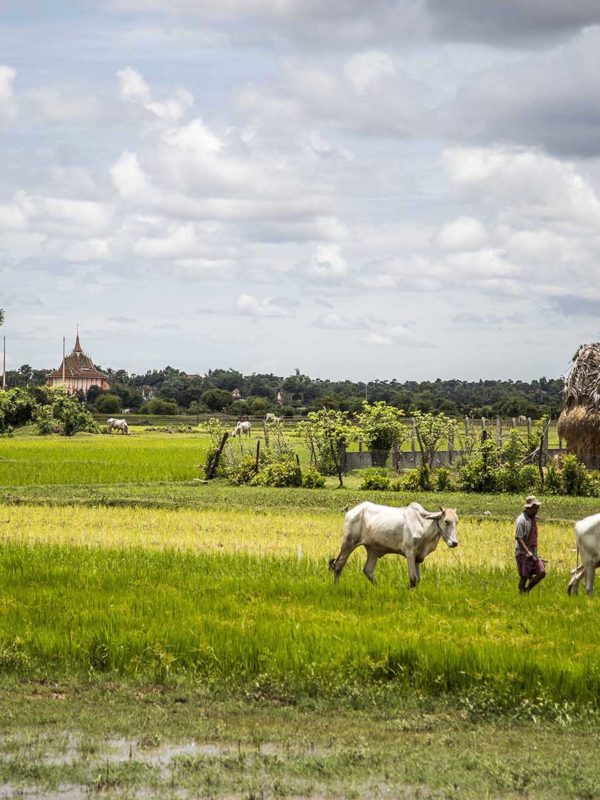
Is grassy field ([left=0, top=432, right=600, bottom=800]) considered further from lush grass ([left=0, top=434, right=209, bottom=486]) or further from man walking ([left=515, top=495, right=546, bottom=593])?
lush grass ([left=0, top=434, right=209, bottom=486])

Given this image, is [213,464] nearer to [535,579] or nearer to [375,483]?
[375,483]

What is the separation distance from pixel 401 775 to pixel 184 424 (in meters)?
73.8

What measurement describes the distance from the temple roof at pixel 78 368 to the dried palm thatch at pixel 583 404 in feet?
411

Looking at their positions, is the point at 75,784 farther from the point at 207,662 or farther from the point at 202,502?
the point at 202,502

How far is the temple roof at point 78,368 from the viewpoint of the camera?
155 m

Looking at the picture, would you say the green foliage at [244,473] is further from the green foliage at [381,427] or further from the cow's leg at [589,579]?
the cow's leg at [589,579]

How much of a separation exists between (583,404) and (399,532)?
60.0 feet

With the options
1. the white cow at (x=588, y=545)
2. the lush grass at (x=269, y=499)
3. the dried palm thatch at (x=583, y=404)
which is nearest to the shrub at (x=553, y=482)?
the lush grass at (x=269, y=499)

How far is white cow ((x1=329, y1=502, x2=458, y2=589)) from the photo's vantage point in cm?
1263

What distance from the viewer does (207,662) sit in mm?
A: 9867

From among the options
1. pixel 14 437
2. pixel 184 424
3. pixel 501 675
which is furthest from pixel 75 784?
pixel 184 424

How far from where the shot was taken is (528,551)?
1239cm

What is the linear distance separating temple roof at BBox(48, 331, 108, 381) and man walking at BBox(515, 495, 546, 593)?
142 metres

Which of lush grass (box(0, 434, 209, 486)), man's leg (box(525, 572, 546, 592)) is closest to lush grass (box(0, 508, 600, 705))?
man's leg (box(525, 572, 546, 592))
